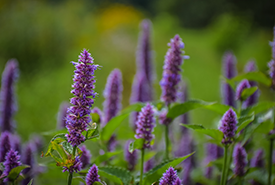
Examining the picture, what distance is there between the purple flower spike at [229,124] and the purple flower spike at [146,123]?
10.2 inches

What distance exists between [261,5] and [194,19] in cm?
274

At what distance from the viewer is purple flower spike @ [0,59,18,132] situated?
1776 mm

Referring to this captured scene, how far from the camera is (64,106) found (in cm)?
173

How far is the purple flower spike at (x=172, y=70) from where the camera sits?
48.3 inches

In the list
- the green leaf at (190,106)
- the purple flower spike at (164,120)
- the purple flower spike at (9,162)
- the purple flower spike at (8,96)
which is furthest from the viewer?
the purple flower spike at (8,96)

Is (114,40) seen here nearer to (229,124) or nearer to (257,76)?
(257,76)

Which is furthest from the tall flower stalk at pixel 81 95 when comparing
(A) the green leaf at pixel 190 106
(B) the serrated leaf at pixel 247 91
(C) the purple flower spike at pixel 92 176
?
(B) the serrated leaf at pixel 247 91

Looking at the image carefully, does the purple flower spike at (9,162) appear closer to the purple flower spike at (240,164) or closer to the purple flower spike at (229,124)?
the purple flower spike at (229,124)

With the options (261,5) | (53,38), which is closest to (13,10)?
(53,38)

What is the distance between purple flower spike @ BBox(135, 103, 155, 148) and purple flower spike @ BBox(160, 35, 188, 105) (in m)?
0.28

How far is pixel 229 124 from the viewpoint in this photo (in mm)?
983

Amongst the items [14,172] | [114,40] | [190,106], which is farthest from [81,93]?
[114,40]

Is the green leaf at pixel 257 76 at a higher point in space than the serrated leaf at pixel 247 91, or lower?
higher

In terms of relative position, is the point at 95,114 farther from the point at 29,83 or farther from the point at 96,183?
the point at 29,83
